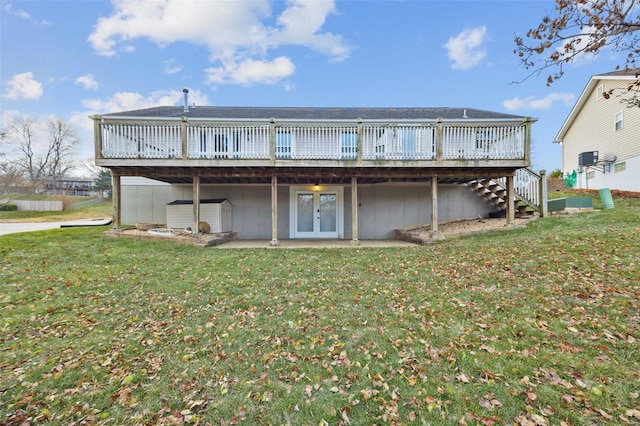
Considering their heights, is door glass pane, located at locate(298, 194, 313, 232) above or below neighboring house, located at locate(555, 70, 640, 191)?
below

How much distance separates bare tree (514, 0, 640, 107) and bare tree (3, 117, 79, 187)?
4256 centimetres

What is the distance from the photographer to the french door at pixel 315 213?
452 inches

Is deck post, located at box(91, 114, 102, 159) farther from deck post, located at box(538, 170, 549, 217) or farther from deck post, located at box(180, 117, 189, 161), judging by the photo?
deck post, located at box(538, 170, 549, 217)

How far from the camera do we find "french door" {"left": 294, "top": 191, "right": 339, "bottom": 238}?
11.5 meters

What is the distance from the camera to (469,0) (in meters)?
10.5

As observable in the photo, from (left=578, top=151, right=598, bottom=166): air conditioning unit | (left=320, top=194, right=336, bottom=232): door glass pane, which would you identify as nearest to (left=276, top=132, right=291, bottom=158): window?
(left=320, top=194, right=336, bottom=232): door glass pane

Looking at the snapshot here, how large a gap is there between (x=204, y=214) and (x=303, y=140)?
14.9 ft

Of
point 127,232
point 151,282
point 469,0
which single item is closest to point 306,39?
point 469,0

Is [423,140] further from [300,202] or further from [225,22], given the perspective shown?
[225,22]

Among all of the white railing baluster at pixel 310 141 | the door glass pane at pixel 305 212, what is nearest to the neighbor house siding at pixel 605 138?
the white railing baluster at pixel 310 141

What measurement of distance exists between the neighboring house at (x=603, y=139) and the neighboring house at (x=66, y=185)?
4840 cm

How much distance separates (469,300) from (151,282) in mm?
5397

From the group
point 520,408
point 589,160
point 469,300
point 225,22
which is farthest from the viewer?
point 589,160

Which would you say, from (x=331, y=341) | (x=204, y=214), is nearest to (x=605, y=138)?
(x=331, y=341)
